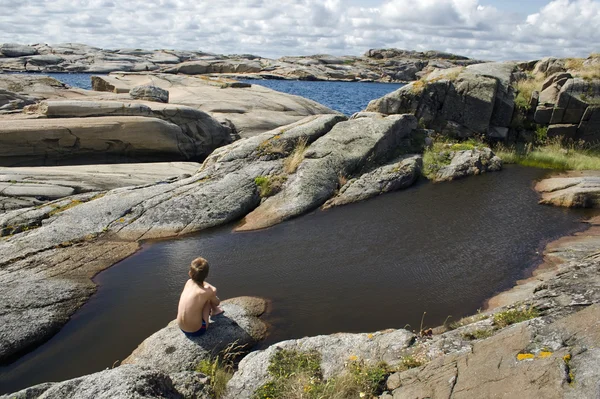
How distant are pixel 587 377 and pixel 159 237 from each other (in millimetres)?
13461

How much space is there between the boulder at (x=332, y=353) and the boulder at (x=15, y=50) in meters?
138

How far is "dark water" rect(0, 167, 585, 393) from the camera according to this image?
11.3 m

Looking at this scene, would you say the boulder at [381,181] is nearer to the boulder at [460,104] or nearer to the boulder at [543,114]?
the boulder at [460,104]

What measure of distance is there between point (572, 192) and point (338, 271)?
1073cm

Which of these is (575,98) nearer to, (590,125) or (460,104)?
(590,125)

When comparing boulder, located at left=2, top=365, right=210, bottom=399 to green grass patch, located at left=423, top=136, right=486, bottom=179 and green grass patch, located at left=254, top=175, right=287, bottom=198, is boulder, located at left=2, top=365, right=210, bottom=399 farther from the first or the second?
green grass patch, located at left=423, top=136, right=486, bottom=179

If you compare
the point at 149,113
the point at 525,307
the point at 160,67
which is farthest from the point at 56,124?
the point at 160,67

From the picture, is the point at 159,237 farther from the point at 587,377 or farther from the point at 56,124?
the point at 587,377

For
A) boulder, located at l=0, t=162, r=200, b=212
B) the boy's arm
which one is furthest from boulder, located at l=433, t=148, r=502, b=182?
the boy's arm

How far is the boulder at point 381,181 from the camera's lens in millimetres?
19688

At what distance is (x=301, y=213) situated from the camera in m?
18.5

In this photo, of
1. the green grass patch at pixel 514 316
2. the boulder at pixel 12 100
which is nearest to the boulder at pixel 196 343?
the green grass patch at pixel 514 316

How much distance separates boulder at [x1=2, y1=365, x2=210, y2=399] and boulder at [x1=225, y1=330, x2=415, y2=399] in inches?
33.1

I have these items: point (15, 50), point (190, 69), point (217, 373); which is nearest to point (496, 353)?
point (217, 373)
